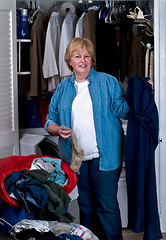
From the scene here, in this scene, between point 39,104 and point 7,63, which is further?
point 39,104

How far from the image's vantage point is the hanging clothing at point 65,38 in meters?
3.55

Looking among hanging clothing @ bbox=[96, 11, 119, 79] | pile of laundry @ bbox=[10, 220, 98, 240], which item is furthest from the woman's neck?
pile of laundry @ bbox=[10, 220, 98, 240]

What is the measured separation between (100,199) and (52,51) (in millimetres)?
1605

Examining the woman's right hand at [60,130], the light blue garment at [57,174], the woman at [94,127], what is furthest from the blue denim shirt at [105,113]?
the light blue garment at [57,174]

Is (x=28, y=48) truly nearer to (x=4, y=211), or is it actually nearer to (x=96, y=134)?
(x=96, y=134)

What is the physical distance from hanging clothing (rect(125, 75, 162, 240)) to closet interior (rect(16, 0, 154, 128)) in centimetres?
104

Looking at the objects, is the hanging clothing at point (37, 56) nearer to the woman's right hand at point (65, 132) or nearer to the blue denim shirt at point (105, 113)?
the blue denim shirt at point (105, 113)

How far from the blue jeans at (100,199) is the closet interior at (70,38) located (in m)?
1.23

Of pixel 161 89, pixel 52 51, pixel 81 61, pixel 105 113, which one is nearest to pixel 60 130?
pixel 105 113

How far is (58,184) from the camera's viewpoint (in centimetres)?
177

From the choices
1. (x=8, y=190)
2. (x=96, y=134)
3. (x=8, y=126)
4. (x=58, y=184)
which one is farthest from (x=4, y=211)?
(x=8, y=126)

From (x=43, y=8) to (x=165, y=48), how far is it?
1485mm

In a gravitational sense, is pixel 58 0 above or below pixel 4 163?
above

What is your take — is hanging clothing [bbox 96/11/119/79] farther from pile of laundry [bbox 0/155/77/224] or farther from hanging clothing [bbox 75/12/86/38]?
pile of laundry [bbox 0/155/77/224]
